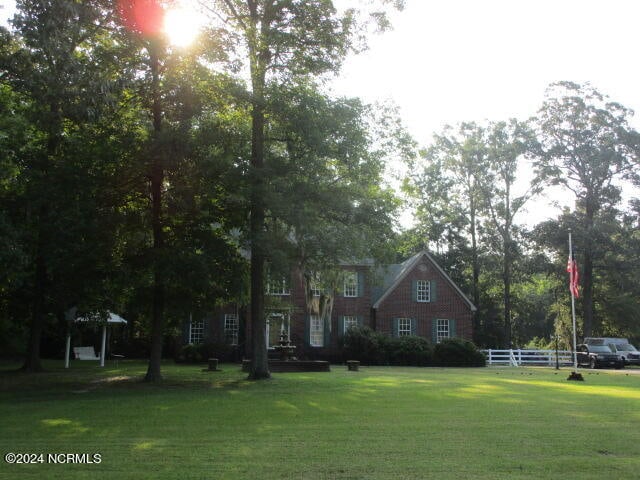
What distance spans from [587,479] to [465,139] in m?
44.0

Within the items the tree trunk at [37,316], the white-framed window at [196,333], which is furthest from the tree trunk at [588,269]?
the tree trunk at [37,316]

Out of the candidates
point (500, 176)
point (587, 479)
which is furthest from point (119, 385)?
point (500, 176)

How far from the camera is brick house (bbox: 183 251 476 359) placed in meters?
Result: 36.3

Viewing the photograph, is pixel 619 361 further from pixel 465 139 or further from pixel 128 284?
pixel 128 284

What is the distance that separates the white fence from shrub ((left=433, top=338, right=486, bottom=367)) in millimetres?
4106

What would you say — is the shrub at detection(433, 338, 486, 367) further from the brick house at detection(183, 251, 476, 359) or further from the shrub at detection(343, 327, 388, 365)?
the brick house at detection(183, 251, 476, 359)

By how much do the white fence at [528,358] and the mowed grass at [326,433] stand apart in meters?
22.9

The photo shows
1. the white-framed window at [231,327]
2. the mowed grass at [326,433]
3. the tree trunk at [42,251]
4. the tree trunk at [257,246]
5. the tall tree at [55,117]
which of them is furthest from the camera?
the white-framed window at [231,327]

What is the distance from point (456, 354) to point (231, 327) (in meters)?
13.0

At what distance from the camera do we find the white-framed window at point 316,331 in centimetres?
3706

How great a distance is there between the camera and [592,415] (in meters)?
11.1

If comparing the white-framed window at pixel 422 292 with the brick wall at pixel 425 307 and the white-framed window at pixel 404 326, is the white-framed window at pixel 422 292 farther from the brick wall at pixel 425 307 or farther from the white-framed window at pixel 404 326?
the white-framed window at pixel 404 326

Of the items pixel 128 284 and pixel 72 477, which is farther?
pixel 128 284

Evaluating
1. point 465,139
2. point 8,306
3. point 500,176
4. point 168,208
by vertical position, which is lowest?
point 8,306
